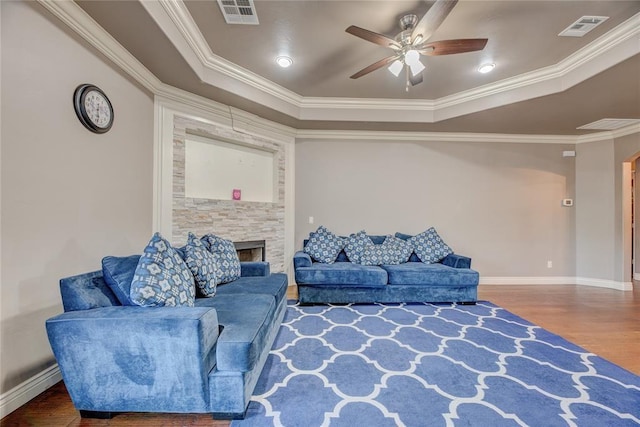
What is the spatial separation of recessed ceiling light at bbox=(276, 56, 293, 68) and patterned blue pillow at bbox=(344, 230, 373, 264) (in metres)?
2.41

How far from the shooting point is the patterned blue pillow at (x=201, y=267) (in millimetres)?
2209

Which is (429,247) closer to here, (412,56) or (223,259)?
(412,56)

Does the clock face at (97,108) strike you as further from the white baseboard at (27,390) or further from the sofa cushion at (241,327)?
the white baseboard at (27,390)

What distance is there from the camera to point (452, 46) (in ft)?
6.98

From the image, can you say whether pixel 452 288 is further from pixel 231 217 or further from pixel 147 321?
pixel 147 321

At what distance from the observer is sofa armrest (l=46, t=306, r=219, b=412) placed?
4.55ft

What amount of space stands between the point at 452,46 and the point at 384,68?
40.2 inches

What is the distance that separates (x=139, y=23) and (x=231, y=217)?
2.22 metres

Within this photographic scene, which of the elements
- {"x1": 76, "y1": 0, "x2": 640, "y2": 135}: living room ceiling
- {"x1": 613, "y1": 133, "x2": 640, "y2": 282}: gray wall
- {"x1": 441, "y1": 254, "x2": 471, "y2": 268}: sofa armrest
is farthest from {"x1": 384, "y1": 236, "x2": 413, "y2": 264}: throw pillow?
{"x1": 613, "y1": 133, "x2": 640, "y2": 282}: gray wall

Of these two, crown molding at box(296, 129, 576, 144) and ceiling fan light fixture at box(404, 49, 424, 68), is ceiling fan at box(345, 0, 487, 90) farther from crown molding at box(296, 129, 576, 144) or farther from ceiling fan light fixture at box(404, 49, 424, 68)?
crown molding at box(296, 129, 576, 144)

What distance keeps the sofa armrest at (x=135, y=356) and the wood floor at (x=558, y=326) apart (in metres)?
0.13

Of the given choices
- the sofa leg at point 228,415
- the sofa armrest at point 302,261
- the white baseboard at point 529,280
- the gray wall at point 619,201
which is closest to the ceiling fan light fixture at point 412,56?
the sofa armrest at point 302,261

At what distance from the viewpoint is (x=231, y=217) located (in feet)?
12.1

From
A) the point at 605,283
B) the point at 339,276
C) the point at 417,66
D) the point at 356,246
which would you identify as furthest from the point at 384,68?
the point at 605,283
